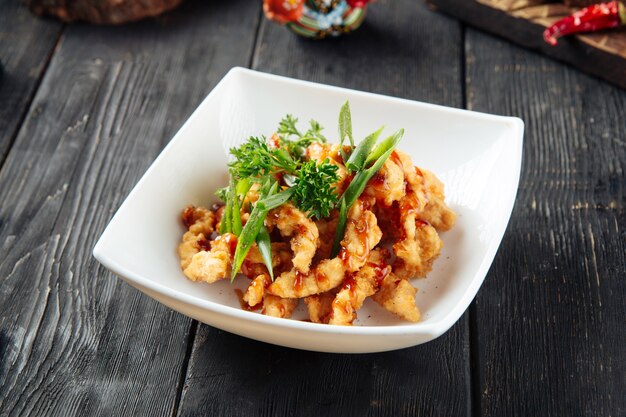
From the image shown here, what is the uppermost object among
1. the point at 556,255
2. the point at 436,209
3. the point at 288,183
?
the point at 288,183

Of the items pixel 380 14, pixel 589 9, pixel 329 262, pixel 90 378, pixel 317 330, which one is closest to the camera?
pixel 317 330

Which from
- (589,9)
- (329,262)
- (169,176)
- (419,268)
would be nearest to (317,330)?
(329,262)

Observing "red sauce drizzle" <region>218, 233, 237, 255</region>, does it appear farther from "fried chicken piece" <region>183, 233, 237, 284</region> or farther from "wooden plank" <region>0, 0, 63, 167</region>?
"wooden plank" <region>0, 0, 63, 167</region>

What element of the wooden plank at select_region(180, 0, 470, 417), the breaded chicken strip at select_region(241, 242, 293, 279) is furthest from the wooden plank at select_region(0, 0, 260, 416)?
the breaded chicken strip at select_region(241, 242, 293, 279)

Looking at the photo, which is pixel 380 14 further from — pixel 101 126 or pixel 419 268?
pixel 419 268

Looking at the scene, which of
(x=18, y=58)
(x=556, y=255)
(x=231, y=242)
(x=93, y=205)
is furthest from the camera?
(x=18, y=58)

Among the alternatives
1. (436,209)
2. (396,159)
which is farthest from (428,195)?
(396,159)

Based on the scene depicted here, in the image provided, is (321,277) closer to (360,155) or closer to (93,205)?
(360,155)
